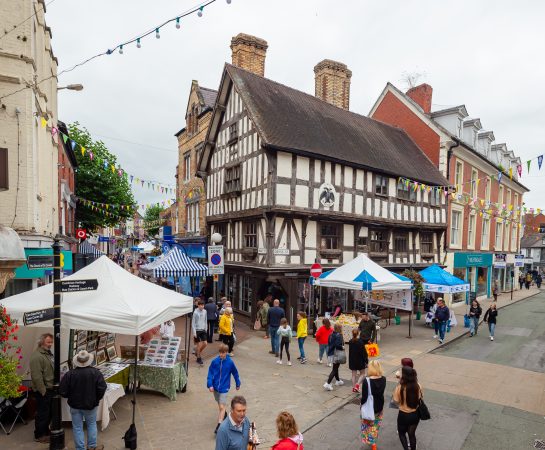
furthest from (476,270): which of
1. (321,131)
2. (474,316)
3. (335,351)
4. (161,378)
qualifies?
(161,378)

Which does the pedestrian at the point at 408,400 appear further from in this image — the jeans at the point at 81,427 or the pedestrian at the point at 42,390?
the pedestrian at the point at 42,390

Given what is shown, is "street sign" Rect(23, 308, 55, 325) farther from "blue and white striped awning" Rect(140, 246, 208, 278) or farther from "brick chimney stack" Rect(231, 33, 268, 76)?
"brick chimney stack" Rect(231, 33, 268, 76)

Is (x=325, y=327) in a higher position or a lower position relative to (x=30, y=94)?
lower

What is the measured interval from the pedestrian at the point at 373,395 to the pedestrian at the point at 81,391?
3.94 m

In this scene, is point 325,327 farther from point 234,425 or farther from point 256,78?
point 256,78

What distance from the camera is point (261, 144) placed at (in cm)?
1470

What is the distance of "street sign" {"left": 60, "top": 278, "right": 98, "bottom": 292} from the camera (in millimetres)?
5809

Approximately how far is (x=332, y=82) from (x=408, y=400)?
20.1 metres

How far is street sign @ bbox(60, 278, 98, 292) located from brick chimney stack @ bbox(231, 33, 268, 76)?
1611 centimetres

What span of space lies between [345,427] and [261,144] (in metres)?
10.5

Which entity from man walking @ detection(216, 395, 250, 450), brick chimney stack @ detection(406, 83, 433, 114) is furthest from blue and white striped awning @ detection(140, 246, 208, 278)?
brick chimney stack @ detection(406, 83, 433, 114)

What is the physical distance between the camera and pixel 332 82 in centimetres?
2238

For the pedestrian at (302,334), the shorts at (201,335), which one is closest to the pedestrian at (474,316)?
the pedestrian at (302,334)

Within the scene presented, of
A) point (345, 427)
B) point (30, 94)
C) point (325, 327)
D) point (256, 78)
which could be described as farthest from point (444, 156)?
point (30, 94)
